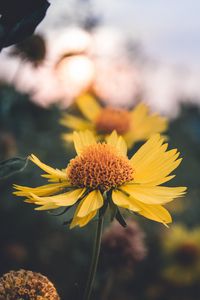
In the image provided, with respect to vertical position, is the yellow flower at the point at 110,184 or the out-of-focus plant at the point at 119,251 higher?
the yellow flower at the point at 110,184

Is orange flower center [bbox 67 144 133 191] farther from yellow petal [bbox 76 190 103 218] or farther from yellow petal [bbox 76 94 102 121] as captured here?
yellow petal [bbox 76 94 102 121]

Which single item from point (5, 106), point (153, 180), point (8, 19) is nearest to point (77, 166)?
point (153, 180)

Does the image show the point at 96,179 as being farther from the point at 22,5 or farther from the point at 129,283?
the point at 129,283

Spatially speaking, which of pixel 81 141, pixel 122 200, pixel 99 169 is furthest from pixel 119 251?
pixel 122 200

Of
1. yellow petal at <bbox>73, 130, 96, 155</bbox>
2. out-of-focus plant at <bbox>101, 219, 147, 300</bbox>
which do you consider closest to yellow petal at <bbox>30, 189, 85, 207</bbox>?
yellow petal at <bbox>73, 130, 96, 155</bbox>

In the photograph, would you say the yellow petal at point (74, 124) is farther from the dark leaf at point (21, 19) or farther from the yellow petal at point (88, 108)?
the dark leaf at point (21, 19)

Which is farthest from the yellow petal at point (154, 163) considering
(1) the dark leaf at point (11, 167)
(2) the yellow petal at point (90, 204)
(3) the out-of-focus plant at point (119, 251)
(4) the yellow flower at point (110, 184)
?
(3) the out-of-focus plant at point (119, 251)
